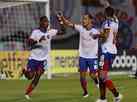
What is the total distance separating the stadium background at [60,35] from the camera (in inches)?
1053

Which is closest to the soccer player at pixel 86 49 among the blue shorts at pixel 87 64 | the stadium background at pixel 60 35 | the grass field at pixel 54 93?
the blue shorts at pixel 87 64

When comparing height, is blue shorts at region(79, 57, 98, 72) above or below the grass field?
above

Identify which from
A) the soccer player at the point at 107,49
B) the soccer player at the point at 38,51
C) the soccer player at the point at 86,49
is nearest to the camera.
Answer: the soccer player at the point at 107,49

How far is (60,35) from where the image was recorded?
3256 cm

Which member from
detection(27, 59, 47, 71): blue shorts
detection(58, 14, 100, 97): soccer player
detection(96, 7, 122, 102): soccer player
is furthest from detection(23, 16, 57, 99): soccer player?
detection(96, 7, 122, 102): soccer player

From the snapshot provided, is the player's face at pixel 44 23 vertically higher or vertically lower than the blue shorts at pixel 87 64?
higher

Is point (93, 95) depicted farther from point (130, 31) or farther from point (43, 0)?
point (130, 31)

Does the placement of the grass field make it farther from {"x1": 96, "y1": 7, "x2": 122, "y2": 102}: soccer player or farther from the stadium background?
the stadium background

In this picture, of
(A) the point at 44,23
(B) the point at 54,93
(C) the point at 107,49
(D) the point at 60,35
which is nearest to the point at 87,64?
(B) the point at 54,93

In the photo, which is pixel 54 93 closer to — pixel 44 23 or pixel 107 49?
pixel 44 23

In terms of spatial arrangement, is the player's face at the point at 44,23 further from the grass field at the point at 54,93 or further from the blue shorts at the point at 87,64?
the grass field at the point at 54,93

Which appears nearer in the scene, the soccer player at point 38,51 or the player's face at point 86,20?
the soccer player at point 38,51

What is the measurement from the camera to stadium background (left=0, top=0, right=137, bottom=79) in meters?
26.8

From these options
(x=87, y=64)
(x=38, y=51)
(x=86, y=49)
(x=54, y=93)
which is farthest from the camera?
(x=54, y=93)
